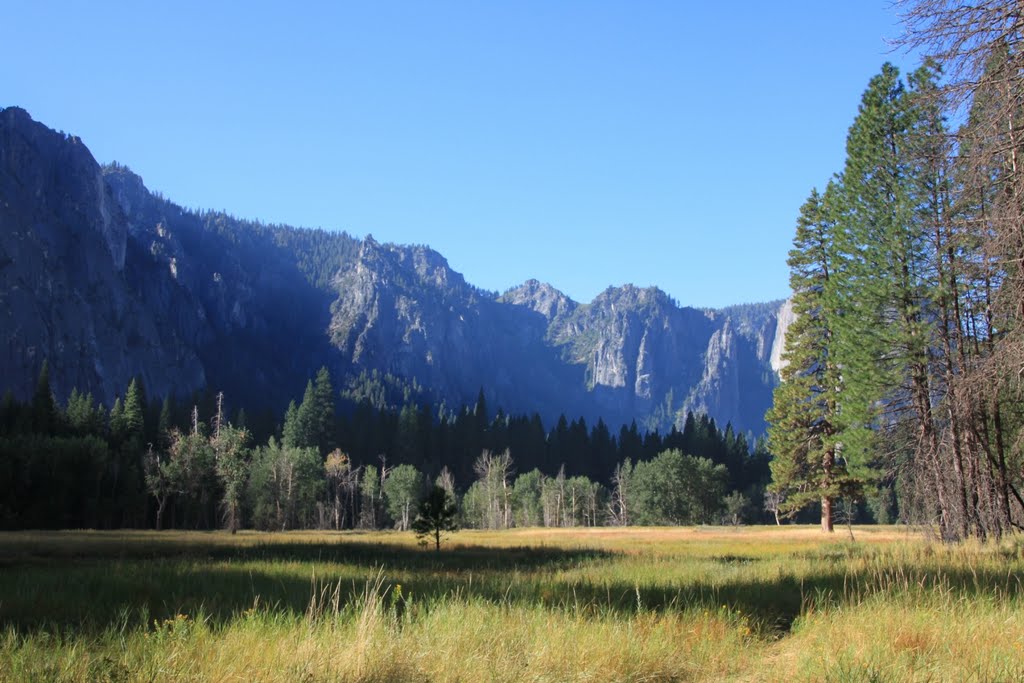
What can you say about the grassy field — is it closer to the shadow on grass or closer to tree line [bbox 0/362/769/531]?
the shadow on grass

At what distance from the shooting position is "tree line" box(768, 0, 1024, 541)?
8602mm

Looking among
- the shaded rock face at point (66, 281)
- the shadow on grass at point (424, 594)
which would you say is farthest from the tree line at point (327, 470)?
the shaded rock face at point (66, 281)

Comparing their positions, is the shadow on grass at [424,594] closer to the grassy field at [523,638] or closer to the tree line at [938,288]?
the grassy field at [523,638]

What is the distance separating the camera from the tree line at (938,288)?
860 cm

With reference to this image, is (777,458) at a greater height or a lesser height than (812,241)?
lesser

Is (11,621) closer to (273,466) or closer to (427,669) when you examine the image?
(427,669)

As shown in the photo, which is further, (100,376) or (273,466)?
(100,376)

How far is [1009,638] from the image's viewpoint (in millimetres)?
6055

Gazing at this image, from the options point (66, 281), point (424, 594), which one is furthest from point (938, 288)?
point (66, 281)

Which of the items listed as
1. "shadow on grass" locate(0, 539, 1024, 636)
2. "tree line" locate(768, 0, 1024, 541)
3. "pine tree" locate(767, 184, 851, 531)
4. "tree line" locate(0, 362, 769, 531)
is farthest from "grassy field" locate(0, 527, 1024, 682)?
"tree line" locate(0, 362, 769, 531)

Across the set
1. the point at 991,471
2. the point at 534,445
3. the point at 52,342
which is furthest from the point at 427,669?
the point at 52,342

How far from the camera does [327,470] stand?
90.7 metres

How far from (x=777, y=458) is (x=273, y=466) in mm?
50151

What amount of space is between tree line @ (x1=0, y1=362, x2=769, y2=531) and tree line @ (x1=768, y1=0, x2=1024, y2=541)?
2654 cm
